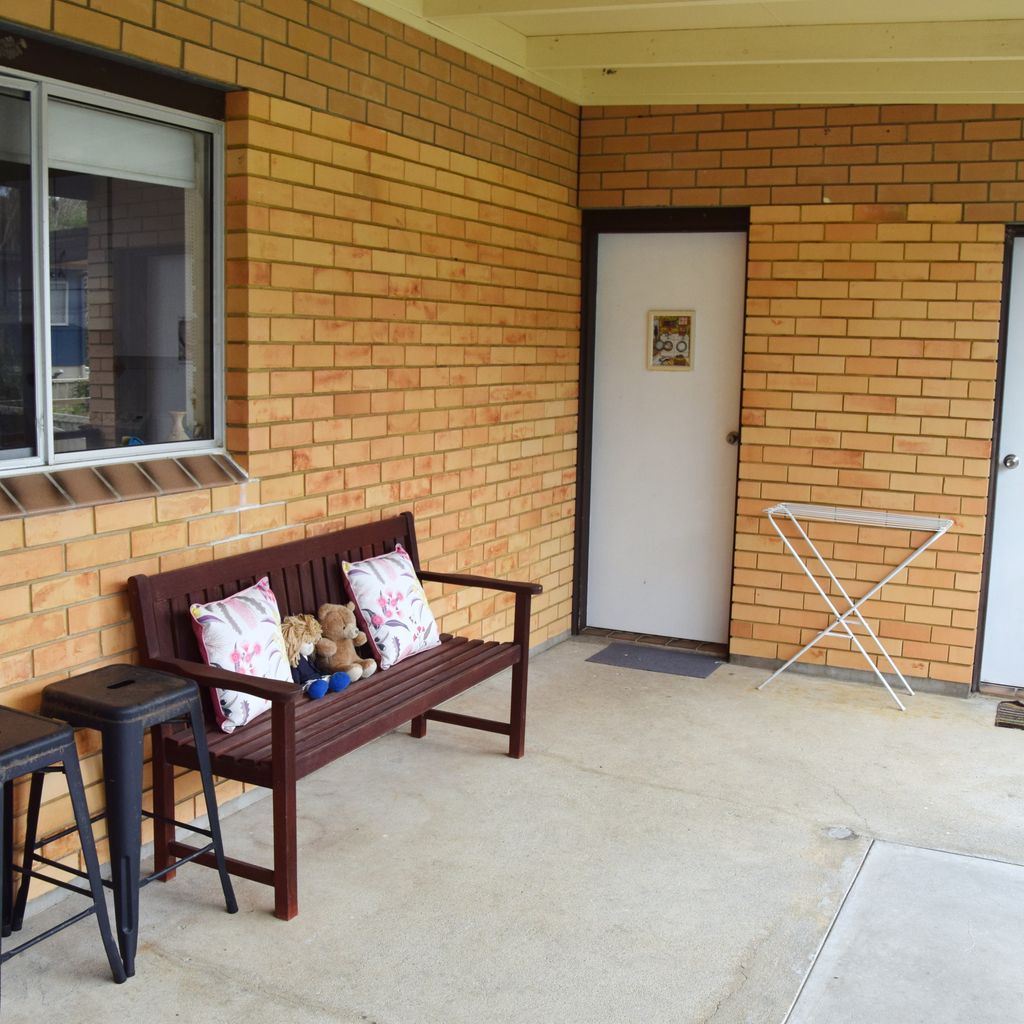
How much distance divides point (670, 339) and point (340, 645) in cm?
304

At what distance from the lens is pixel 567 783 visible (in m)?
4.52

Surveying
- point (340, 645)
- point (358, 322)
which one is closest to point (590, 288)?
point (358, 322)

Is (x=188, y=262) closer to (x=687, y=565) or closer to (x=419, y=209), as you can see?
(x=419, y=209)

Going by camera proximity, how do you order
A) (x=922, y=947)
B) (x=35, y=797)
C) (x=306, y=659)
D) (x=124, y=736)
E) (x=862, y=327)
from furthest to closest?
(x=862, y=327) → (x=306, y=659) → (x=922, y=947) → (x=35, y=797) → (x=124, y=736)

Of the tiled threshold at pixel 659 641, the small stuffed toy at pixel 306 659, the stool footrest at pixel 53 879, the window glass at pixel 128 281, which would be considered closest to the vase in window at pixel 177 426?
the window glass at pixel 128 281

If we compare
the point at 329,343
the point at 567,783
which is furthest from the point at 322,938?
the point at 329,343

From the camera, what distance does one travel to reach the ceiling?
15.3ft

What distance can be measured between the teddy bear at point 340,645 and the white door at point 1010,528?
3361 millimetres

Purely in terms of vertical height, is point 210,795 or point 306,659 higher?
point 306,659

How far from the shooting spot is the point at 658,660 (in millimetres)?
6293

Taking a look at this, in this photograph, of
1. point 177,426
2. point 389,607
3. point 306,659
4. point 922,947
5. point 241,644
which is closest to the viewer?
point 922,947

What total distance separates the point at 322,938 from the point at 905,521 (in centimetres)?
373

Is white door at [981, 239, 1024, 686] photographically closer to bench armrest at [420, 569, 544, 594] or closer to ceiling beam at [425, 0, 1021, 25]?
ceiling beam at [425, 0, 1021, 25]

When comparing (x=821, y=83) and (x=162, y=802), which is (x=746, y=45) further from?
(x=162, y=802)
